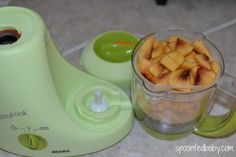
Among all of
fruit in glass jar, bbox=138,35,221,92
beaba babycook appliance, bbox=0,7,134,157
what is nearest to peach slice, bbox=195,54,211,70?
fruit in glass jar, bbox=138,35,221,92

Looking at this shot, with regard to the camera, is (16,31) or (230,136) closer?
(16,31)

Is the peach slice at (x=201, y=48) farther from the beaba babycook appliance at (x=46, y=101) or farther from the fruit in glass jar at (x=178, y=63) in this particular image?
the beaba babycook appliance at (x=46, y=101)

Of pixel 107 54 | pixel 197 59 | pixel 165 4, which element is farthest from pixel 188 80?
pixel 165 4

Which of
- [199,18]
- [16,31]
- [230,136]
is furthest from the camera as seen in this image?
[199,18]

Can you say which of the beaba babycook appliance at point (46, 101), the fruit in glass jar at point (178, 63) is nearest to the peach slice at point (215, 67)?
the fruit in glass jar at point (178, 63)

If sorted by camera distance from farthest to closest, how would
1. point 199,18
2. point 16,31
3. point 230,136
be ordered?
point 199,18
point 230,136
point 16,31

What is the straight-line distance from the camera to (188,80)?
1.45ft

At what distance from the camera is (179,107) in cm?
46

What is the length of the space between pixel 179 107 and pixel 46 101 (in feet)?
0.48

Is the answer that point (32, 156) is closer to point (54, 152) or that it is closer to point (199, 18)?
point (54, 152)

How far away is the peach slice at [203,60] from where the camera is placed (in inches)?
17.8

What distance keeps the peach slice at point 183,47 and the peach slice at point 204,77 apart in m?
0.03

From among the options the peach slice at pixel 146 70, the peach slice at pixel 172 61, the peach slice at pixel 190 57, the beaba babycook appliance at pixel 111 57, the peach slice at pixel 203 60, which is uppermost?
the peach slice at pixel 172 61

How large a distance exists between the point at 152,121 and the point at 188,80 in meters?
0.08
